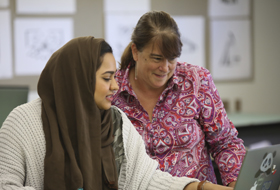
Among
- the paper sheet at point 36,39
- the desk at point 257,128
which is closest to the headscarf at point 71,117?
the desk at point 257,128

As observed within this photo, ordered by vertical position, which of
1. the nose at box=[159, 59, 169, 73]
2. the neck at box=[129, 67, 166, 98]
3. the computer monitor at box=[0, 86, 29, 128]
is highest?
the nose at box=[159, 59, 169, 73]

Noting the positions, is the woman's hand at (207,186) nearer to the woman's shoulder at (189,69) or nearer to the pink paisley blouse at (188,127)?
the pink paisley blouse at (188,127)

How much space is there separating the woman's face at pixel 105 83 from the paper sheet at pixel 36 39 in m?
2.58

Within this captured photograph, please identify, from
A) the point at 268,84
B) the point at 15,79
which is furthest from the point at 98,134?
the point at 268,84

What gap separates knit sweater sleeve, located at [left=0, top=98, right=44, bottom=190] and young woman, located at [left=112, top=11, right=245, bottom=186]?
604 millimetres

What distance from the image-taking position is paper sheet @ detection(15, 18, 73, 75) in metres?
3.96

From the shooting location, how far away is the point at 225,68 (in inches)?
188

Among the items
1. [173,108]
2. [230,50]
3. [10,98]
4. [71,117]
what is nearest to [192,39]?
[230,50]

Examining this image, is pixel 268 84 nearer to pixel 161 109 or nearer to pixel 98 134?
pixel 161 109

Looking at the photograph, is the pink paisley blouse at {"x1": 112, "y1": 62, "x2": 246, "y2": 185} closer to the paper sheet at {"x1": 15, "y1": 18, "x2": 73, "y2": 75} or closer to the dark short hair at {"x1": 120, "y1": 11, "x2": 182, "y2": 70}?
the dark short hair at {"x1": 120, "y1": 11, "x2": 182, "y2": 70}

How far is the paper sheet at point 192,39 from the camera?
4586 millimetres

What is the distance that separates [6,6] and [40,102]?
8.74 ft

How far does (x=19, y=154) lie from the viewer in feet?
4.64

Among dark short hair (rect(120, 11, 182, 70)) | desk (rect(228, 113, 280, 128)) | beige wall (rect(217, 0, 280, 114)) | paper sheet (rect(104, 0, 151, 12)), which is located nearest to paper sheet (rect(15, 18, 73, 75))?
paper sheet (rect(104, 0, 151, 12))
